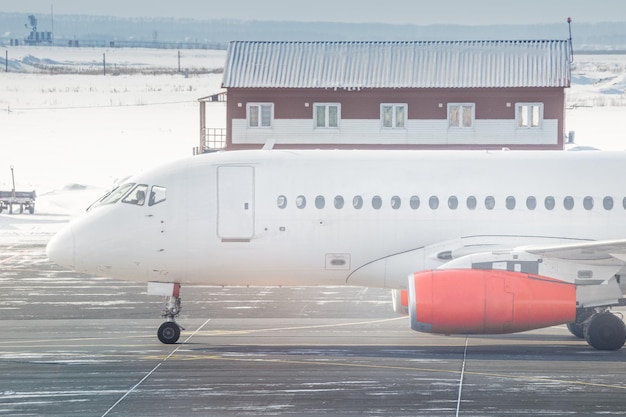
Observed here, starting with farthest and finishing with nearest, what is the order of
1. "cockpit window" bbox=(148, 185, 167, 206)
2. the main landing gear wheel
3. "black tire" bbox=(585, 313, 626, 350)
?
"cockpit window" bbox=(148, 185, 167, 206)
the main landing gear wheel
"black tire" bbox=(585, 313, 626, 350)

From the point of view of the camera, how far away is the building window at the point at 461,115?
169 ft

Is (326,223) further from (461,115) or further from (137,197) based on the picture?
(461,115)

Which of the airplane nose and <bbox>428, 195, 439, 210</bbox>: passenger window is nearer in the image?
the airplane nose

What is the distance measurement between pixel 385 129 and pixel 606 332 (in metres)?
28.8

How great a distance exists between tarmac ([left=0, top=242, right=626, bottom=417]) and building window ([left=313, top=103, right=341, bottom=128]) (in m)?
21.1

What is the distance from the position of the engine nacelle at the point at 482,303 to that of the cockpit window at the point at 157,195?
5782 millimetres

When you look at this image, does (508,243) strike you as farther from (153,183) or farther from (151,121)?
(151,121)

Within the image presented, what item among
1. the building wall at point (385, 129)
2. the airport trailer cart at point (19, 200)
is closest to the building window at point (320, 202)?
the building wall at point (385, 129)

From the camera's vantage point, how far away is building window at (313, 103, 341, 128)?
171 ft

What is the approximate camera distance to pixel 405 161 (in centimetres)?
2569

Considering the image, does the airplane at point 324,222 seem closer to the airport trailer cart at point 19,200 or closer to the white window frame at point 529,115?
the white window frame at point 529,115

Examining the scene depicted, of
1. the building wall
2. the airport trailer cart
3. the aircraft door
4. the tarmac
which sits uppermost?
the building wall


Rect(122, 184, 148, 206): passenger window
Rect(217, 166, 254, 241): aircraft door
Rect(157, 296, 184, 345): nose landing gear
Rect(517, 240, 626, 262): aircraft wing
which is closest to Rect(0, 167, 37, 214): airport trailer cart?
Rect(122, 184, 148, 206): passenger window

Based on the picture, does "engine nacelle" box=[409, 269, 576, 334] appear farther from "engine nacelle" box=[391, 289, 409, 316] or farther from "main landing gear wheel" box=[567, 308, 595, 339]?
"engine nacelle" box=[391, 289, 409, 316]
